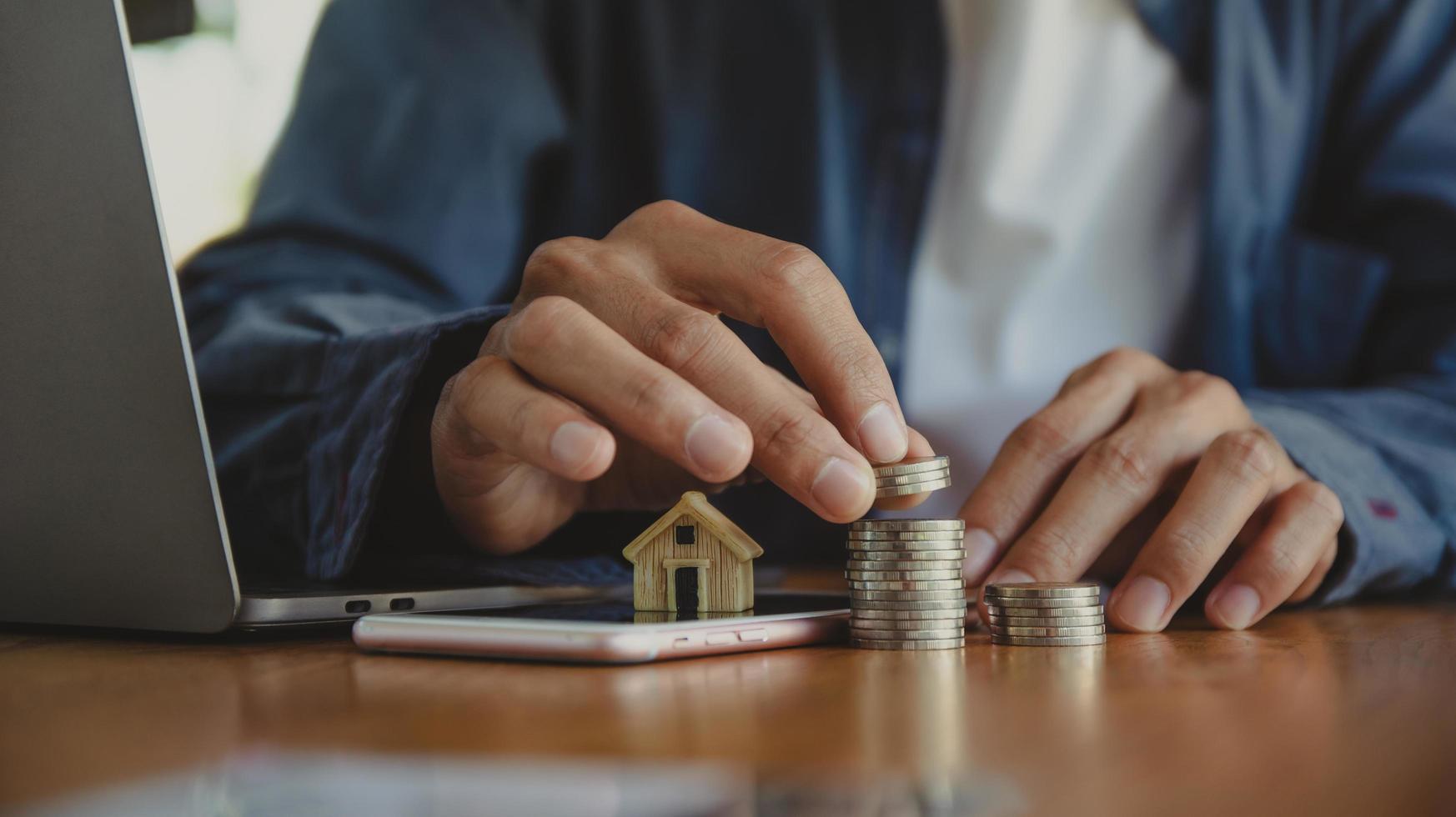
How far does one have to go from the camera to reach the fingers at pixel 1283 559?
732mm

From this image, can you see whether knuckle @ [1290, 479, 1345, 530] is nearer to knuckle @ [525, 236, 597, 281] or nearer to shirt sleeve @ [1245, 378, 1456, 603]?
shirt sleeve @ [1245, 378, 1456, 603]

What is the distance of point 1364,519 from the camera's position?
2.91 feet

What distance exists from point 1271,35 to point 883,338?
66 cm

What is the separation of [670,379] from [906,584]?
0.18 m

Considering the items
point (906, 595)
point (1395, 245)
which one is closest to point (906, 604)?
point (906, 595)

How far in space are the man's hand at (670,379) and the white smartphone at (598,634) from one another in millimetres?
70

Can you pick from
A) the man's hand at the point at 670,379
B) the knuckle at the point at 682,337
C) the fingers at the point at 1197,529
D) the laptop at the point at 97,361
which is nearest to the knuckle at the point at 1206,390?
the fingers at the point at 1197,529

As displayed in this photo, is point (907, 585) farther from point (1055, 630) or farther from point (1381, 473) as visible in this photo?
point (1381, 473)

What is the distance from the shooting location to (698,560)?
687mm

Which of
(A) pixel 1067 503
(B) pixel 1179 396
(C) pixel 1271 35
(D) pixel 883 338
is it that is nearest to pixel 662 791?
(A) pixel 1067 503

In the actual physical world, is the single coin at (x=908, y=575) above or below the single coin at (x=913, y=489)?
below

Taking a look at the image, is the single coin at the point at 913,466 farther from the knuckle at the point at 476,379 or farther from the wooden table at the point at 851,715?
the knuckle at the point at 476,379

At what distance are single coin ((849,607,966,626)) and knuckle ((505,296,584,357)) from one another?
250mm

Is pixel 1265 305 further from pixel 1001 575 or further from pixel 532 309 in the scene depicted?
pixel 532 309
